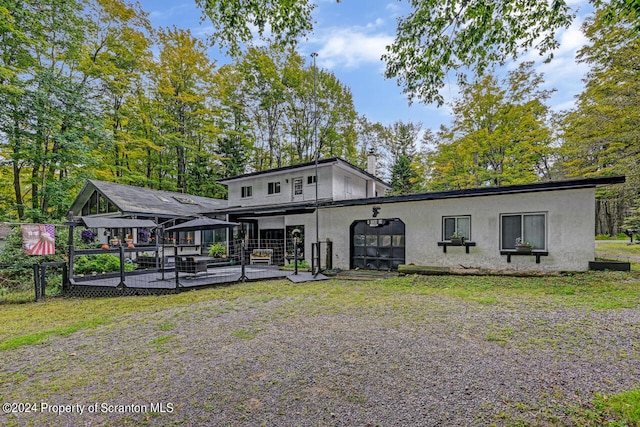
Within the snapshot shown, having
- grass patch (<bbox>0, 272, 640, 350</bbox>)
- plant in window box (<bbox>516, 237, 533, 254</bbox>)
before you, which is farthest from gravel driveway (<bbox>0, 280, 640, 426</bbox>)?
plant in window box (<bbox>516, 237, 533, 254</bbox>)

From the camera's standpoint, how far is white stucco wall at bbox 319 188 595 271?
8.16m

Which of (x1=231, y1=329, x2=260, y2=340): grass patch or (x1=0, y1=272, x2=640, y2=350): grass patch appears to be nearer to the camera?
(x1=231, y1=329, x2=260, y2=340): grass patch

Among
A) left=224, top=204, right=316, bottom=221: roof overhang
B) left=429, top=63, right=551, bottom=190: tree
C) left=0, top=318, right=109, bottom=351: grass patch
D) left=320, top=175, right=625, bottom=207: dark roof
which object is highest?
left=429, top=63, right=551, bottom=190: tree

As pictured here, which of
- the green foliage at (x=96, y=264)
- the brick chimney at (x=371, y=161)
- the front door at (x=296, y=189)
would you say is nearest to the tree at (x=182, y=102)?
the front door at (x=296, y=189)

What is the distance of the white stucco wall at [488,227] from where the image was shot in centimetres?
816

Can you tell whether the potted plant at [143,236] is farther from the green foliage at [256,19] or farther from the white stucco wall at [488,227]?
the green foliage at [256,19]

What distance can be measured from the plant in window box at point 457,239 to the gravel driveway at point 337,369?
4.52 m

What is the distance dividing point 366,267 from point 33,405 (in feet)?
33.6

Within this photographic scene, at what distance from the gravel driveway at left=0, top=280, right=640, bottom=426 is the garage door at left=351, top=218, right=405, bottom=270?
6009mm

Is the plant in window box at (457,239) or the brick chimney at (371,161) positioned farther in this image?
the brick chimney at (371,161)

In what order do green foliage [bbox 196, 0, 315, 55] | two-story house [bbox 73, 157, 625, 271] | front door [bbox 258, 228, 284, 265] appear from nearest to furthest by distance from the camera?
green foliage [bbox 196, 0, 315, 55], two-story house [bbox 73, 157, 625, 271], front door [bbox 258, 228, 284, 265]

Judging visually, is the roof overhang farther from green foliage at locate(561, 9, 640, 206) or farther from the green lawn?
green foliage at locate(561, 9, 640, 206)

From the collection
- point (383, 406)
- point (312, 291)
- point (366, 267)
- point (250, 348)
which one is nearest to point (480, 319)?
point (383, 406)

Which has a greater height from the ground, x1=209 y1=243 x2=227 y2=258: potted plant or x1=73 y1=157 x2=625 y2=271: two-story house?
x1=73 y1=157 x2=625 y2=271: two-story house
